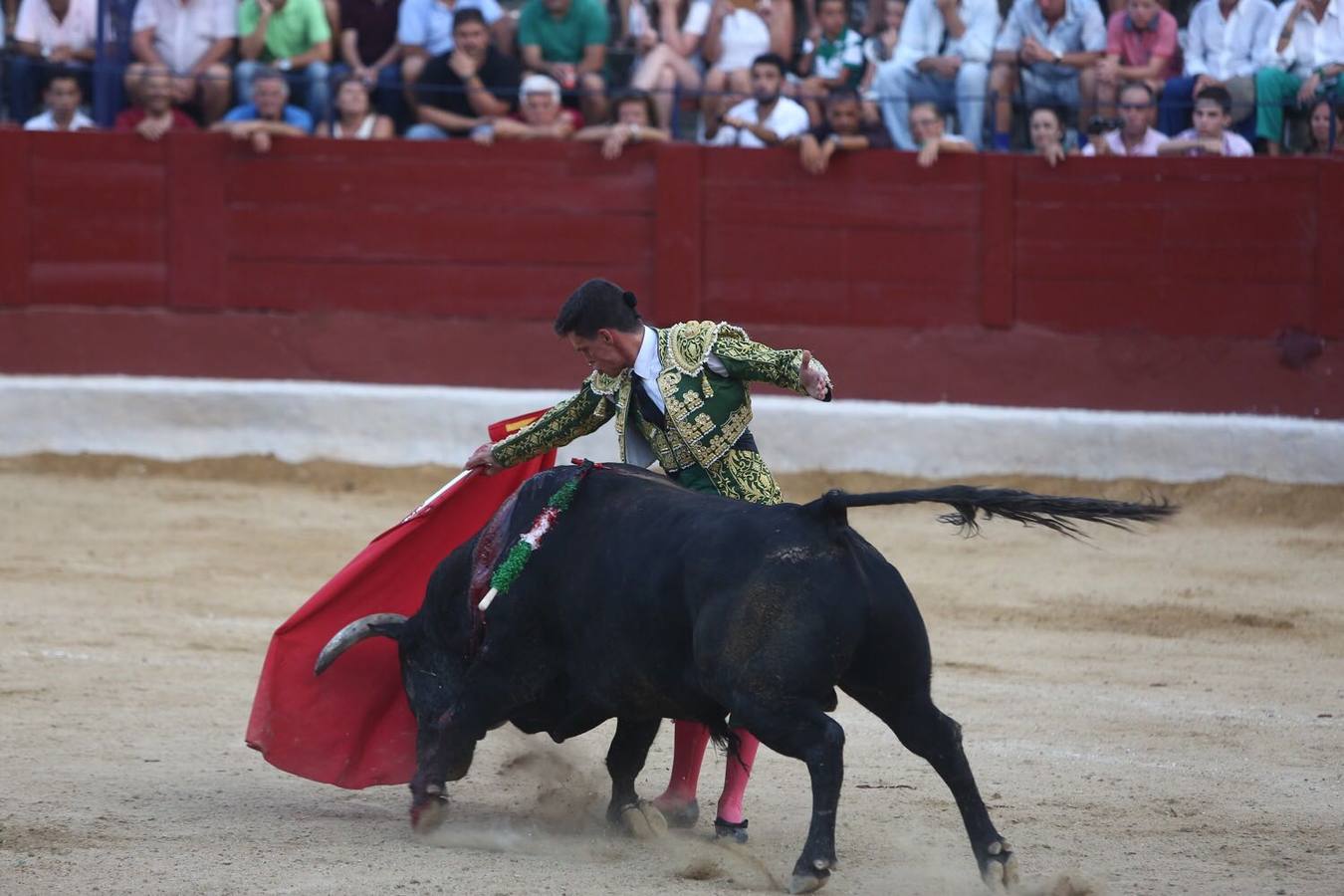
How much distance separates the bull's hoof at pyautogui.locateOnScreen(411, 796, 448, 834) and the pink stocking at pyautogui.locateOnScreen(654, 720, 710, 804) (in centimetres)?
50

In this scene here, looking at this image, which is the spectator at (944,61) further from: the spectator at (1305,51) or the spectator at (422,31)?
the spectator at (422,31)

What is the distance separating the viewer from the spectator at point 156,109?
876 centimetres

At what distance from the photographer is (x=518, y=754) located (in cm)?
462

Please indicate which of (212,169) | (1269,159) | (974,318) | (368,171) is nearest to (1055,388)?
(974,318)

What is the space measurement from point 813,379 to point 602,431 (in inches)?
187

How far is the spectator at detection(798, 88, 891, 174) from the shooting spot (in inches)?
332

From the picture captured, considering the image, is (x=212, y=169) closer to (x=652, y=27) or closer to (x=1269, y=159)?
(x=652, y=27)

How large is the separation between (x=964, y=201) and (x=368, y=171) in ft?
9.09

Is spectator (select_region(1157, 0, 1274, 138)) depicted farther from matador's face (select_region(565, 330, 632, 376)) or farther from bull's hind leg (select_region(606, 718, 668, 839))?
→ bull's hind leg (select_region(606, 718, 668, 839))

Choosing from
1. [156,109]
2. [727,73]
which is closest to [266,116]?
[156,109]

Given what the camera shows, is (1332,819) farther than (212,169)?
No

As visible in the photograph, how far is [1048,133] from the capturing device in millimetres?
8328

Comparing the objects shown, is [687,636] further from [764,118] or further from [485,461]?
[764,118]

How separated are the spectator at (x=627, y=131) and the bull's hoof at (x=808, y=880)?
220 inches
